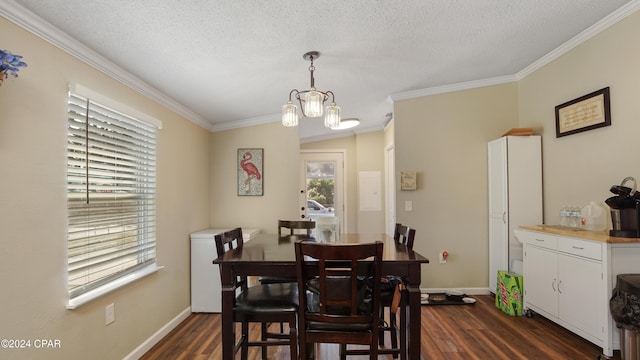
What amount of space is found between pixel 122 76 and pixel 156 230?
48.7 inches

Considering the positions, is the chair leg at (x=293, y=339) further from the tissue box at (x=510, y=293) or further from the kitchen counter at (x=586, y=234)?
the tissue box at (x=510, y=293)

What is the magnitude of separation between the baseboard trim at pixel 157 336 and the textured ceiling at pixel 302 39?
80.9 inches

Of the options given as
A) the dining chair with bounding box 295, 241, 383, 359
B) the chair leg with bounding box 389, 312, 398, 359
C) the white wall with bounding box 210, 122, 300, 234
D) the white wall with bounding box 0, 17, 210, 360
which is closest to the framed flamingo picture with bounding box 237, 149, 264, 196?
the white wall with bounding box 210, 122, 300, 234

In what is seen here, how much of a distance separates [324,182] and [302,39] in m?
3.66

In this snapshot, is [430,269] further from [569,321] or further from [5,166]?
[5,166]

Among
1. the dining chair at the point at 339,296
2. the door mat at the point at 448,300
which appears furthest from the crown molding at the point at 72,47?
the door mat at the point at 448,300

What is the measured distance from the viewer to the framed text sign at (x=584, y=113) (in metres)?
2.51

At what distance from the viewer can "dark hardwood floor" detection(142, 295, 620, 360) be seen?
7.65 feet

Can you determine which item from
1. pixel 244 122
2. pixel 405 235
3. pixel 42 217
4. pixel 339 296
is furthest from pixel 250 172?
pixel 339 296

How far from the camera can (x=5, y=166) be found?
4.63ft

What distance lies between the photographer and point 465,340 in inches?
101

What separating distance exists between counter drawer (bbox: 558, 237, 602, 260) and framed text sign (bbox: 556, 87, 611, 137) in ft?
3.27

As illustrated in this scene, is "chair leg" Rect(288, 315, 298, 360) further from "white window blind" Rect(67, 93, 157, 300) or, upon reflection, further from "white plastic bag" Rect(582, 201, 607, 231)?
"white plastic bag" Rect(582, 201, 607, 231)

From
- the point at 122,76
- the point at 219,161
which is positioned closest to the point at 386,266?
the point at 122,76
